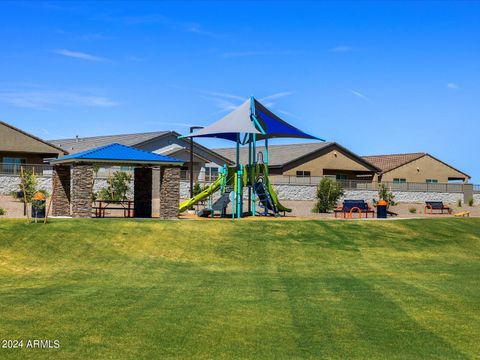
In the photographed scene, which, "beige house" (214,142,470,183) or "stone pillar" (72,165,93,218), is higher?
"beige house" (214,142,470,183)

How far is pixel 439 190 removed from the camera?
217 ft

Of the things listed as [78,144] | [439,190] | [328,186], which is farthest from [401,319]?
[78,144]

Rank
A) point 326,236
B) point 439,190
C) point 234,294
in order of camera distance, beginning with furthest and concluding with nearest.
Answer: point 439,190 → point 326,236 → point 234,294

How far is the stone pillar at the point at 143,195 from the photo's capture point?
122ft

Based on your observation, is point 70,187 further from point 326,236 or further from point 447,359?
point 447,359

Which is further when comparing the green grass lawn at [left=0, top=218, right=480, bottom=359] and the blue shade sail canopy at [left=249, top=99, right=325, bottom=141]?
the blue shade sail canopy at [left=249, top=99, right=325, bottom=141]

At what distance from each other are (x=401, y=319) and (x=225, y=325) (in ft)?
13.0

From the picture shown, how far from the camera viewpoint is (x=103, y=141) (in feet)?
220


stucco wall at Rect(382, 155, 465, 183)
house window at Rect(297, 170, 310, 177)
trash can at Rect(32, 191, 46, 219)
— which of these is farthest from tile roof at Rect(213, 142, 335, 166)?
trash can at Rect(32, 191, 46, 219)

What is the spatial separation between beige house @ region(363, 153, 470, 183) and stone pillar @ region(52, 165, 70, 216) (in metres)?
41.9

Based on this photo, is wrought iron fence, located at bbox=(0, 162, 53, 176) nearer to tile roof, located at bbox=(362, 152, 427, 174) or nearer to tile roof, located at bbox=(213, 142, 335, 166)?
tile roof, located at bbox=(213, 142, 335, 166)

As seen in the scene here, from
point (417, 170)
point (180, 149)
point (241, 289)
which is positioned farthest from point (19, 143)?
point (241, 289)

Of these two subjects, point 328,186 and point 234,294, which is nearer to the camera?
point 234,294

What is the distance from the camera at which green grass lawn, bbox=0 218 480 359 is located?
40.9ft
